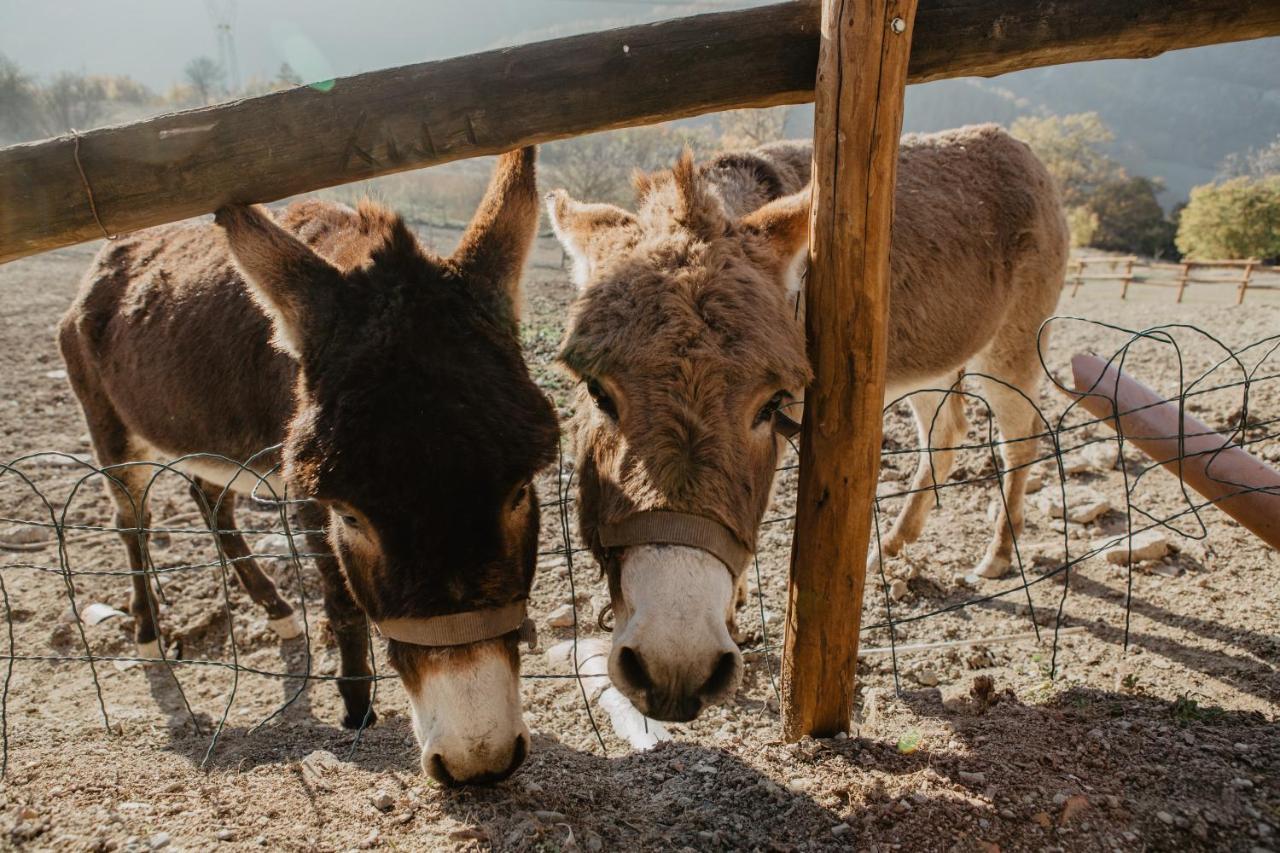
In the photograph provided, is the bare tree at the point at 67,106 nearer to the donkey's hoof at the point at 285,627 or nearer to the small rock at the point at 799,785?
the donkey's hoof at the point at 285,627

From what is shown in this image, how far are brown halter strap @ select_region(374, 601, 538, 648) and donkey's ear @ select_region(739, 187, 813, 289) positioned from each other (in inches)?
60.2

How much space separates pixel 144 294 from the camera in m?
3.84

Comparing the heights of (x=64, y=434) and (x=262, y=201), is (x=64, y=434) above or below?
below

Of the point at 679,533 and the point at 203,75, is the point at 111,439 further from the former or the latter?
the point at 203,75

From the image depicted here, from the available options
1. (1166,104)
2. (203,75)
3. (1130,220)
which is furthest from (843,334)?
(1166,104)

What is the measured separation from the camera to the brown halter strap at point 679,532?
6.40ft

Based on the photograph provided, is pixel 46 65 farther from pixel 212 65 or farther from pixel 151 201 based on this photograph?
pixel 151 201

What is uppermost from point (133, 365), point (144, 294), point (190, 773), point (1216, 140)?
point (1216, 140)

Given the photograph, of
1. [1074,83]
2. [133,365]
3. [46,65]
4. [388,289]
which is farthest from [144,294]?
[46,65]

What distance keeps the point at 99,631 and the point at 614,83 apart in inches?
180

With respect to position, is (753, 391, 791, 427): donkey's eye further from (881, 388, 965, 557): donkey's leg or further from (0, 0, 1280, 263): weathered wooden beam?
(881, 388, 965, 557): donkey's leg

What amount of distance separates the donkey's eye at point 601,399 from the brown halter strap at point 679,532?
1.29 ft

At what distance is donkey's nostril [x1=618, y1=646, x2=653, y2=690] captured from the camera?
1819 mm

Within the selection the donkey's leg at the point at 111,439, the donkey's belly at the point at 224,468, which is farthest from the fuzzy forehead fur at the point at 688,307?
the donkey's leg at the point at 111,439
